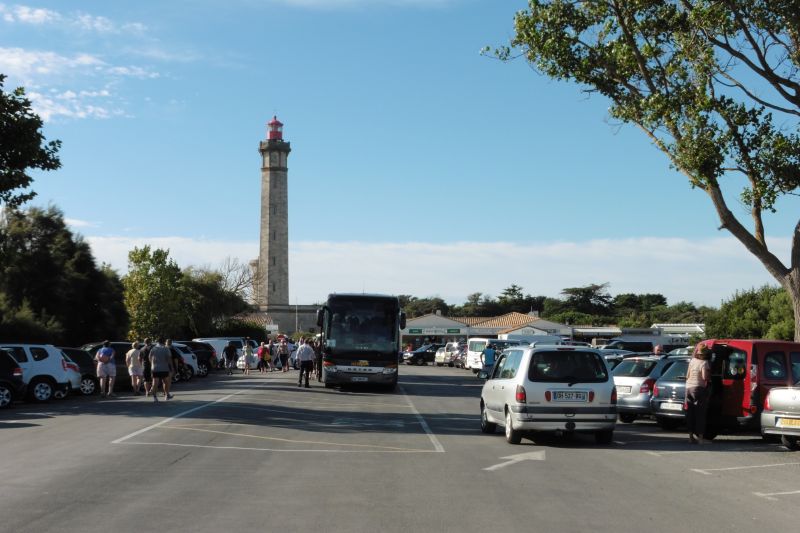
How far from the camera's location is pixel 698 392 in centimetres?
1570

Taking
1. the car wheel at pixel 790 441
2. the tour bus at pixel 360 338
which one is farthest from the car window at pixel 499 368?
the tour bus at pixel 360 338

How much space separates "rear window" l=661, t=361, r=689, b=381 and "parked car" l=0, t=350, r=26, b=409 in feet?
52.2

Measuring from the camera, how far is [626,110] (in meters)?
24.9

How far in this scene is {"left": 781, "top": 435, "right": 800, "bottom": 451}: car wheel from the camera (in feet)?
47.9

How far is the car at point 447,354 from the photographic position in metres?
65.4

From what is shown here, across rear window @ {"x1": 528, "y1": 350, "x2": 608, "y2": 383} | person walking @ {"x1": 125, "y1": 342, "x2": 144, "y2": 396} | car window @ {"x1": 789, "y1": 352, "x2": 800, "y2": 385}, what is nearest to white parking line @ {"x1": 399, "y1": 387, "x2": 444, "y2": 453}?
rear window @ {"x1": 528, "y1": 350, "x2": 608, "y2": 383}

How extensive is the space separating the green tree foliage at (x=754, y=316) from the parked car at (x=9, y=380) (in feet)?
91.7

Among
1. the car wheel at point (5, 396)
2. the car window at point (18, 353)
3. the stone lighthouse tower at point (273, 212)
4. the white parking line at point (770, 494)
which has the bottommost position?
the white parking line at point (770, 494)

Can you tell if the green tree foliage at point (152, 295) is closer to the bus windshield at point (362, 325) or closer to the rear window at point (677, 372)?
the bus windshield at point (362, 325)

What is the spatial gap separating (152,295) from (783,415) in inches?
2071

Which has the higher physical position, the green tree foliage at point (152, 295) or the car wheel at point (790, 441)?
the green tree foliage at point (152, 295)

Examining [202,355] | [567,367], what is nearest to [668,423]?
[567,367]

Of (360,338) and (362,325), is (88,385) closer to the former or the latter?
(360,338)

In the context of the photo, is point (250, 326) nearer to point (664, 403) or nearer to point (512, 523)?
point (664, 403)
